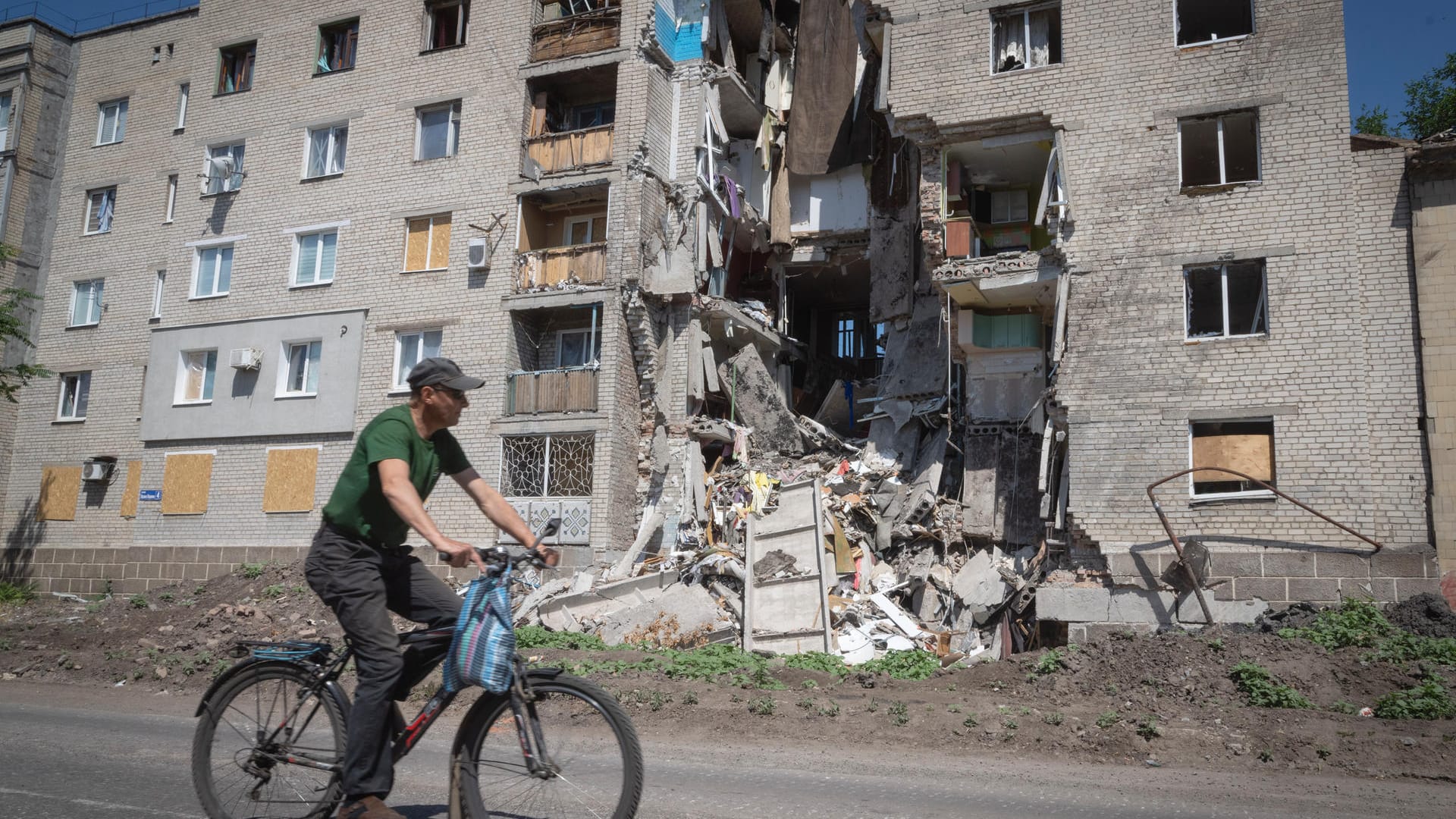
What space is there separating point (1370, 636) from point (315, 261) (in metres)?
24.0

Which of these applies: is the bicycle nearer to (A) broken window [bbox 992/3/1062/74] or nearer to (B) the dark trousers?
(B) the dark trousers

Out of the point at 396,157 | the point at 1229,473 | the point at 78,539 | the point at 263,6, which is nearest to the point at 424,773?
the point at 1229,473

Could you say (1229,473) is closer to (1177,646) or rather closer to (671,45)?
(1177,646)

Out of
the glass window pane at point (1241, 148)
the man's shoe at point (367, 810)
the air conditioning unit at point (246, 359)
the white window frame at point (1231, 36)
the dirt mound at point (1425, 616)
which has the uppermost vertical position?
the white window frame at point (1231, 36)

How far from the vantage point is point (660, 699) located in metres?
10.5

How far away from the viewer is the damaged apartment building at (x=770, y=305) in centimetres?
1603

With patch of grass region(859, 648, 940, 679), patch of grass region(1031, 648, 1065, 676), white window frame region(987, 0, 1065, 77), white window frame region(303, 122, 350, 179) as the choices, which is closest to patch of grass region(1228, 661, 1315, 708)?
patch of grass region(1031, 648, 1065, 676)

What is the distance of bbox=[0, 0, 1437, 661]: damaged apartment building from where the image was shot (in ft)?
52.6

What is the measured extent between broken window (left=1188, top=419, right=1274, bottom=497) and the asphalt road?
8.67 meters

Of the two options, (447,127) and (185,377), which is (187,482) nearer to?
(185,377)

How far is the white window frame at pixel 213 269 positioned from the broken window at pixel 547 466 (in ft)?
32.7

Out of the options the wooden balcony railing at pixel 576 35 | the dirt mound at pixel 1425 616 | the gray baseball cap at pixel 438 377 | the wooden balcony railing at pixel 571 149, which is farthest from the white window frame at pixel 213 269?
the dirt mound at pixel 1425 616

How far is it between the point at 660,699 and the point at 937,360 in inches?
573

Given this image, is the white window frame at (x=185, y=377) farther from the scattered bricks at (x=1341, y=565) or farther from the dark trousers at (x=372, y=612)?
the scattered bricks at (x=1341, y=565)
